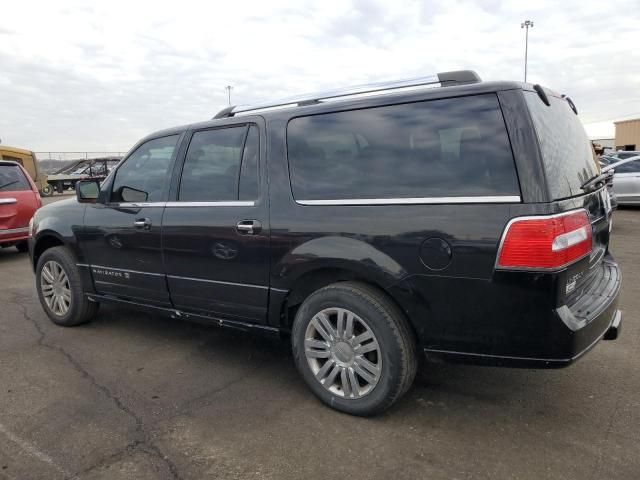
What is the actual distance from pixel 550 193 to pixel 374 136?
3.27 feet

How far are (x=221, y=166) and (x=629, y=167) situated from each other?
12120mm

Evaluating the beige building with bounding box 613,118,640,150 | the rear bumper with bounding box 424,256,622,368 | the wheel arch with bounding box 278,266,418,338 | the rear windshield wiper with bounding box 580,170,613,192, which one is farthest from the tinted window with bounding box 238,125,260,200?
the beige building with bounding box 613,118,640,150

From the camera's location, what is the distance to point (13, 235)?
330 inches

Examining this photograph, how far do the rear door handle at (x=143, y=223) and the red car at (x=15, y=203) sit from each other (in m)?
5.63

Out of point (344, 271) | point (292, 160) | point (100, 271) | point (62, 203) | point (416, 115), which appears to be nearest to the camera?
point (416, 115)

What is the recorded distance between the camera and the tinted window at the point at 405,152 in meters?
2.54

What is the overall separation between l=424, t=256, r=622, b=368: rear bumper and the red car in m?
7.93

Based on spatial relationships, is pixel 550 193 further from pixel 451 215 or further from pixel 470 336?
pixel 470 336

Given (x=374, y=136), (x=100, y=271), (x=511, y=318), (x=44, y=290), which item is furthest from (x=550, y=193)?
(x=44, y=290)

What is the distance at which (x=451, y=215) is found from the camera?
8.48 feet

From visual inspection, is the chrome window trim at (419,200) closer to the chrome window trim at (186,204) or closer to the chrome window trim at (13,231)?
the chrome window trim at (186,204)

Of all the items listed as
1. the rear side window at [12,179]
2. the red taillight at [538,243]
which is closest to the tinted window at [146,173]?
the red taillight at [538,243]

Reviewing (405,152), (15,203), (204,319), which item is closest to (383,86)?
(405,152)

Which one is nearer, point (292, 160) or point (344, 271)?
point (344, 271)
